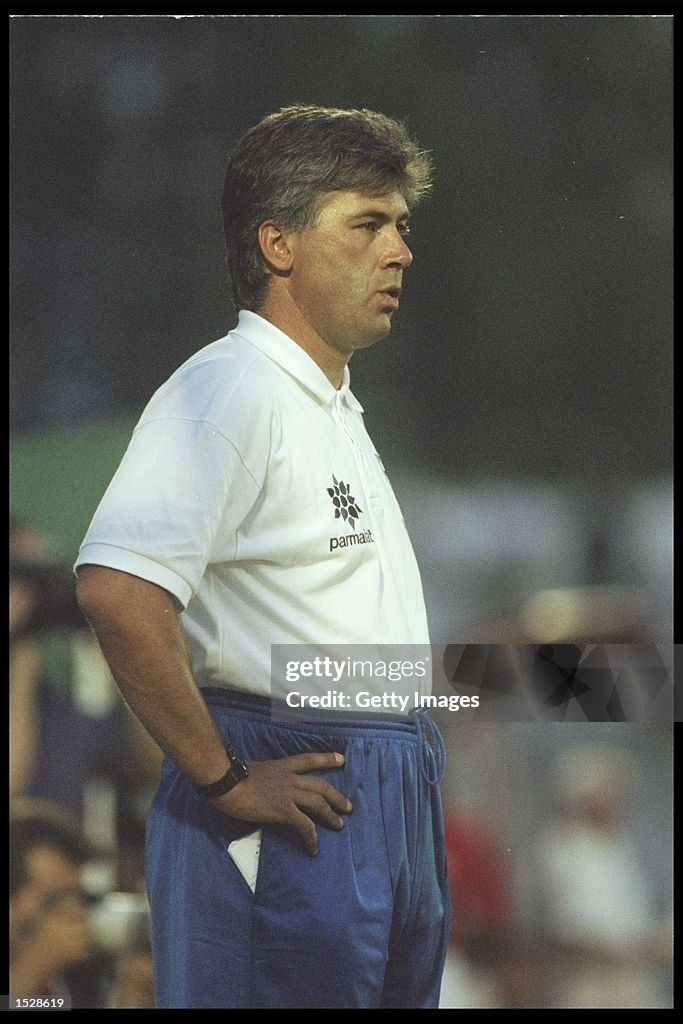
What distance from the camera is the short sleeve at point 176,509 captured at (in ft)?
8.24

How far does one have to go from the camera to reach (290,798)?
2.59 metres

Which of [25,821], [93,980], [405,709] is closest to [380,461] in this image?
[405,709]

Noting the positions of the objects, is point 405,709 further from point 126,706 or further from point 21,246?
point 21,246

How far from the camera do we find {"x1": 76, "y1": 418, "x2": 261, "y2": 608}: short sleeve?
251cm

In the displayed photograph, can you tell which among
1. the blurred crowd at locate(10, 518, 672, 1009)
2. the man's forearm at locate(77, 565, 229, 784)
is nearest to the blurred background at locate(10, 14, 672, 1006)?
the blurred crowd at locate(10, 518, 672, 1009)

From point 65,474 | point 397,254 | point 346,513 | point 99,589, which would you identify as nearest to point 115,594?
point 99,589

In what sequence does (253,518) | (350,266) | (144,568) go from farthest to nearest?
(350,266)
(253,518)
(144,568)

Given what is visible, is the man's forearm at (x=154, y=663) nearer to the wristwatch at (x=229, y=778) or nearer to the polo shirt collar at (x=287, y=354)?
the wristwatch at (x=229, y=778)

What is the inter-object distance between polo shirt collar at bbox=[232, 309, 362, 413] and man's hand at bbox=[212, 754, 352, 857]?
793 millimetres

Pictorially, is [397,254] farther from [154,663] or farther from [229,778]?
[229,778]

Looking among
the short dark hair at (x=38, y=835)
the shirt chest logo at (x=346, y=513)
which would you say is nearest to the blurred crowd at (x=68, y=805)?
the short dark hair at (x=38, y=835)

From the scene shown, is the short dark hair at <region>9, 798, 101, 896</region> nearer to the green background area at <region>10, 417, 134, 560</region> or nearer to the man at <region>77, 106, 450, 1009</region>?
the man at <region>77, 106, 450, 1009</region>

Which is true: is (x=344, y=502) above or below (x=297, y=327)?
below

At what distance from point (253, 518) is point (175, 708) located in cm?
43
